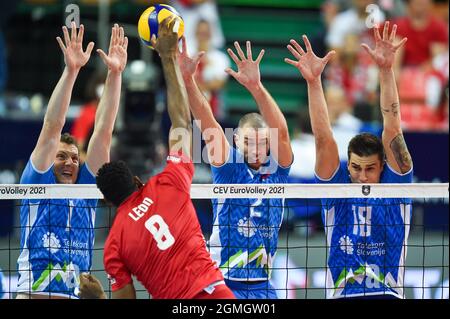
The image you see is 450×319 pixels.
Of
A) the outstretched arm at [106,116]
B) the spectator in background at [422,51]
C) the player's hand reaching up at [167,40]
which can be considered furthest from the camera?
the spectator in background at [422,51]

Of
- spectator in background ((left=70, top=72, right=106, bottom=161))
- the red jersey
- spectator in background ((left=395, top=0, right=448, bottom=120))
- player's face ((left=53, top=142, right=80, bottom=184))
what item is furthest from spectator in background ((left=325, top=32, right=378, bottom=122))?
the red jersey

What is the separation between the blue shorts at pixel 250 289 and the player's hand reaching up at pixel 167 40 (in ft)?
7.32

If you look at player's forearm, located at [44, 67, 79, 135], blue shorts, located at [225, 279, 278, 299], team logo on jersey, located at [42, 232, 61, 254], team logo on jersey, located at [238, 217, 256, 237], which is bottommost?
blue shorts, located at [225, 279, 278, 299]

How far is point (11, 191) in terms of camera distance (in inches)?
365

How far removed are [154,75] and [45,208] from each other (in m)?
7.32

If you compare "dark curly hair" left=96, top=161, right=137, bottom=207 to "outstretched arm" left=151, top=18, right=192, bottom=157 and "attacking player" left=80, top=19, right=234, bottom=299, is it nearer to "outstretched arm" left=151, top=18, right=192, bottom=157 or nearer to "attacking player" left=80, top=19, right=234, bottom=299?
"attacking player" left=80, top=19, right=234, bottom=299

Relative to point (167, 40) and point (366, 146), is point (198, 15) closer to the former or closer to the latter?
point (366, 146)

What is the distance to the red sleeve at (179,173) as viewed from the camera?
8.33 m

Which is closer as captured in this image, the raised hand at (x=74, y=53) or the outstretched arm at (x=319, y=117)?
the outstretched arm at (x=319, y=117)

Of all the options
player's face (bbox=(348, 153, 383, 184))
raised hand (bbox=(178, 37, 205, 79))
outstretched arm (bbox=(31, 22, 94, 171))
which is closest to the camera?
outstretched arm (bbox=(31, 22, 94, 171))

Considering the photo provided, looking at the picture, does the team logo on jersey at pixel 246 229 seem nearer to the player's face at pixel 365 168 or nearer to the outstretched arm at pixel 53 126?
the player's face at pixel 365 168

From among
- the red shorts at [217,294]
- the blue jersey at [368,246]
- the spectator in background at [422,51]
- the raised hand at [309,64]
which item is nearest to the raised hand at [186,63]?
the raised hand at [309,64]

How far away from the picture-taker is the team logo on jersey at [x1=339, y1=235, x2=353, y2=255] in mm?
9227
